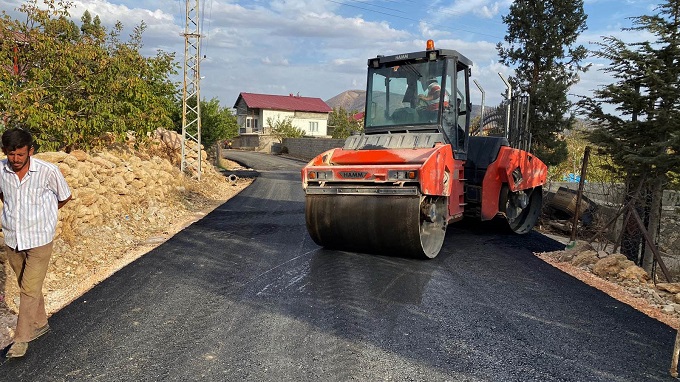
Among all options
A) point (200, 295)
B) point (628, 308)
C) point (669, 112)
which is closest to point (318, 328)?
point (200, 295)

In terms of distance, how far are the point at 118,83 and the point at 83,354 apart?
7549 millimetres

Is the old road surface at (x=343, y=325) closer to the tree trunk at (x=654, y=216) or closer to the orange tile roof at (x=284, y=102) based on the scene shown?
the tree trunk at (x=654, y=216)

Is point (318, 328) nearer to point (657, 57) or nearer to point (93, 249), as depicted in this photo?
point (93, 249)

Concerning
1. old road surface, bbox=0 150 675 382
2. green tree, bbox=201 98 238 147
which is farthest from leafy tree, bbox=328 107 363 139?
old road surface, bbox=0 150 675 382

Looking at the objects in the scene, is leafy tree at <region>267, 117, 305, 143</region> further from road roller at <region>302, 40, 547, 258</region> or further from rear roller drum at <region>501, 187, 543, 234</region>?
road roller at <region>302, 40, 547, 258</region>

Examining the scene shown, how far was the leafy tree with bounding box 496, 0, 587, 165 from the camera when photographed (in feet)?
53.4

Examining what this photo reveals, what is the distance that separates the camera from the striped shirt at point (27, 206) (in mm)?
3803

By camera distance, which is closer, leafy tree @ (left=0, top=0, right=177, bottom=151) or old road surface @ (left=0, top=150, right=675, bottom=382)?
old road surface @ (left=0, top=150, right=675, bottom=382)

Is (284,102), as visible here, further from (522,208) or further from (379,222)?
(379,222)

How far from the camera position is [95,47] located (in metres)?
9.63

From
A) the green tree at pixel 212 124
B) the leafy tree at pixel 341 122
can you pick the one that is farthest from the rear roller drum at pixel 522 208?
the leafy tree at pixel 341 122

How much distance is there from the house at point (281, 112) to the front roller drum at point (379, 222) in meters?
50.7

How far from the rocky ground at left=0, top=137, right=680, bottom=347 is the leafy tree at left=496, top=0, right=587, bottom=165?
32.9 feet

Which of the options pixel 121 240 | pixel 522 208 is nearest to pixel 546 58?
pixel 522 208
